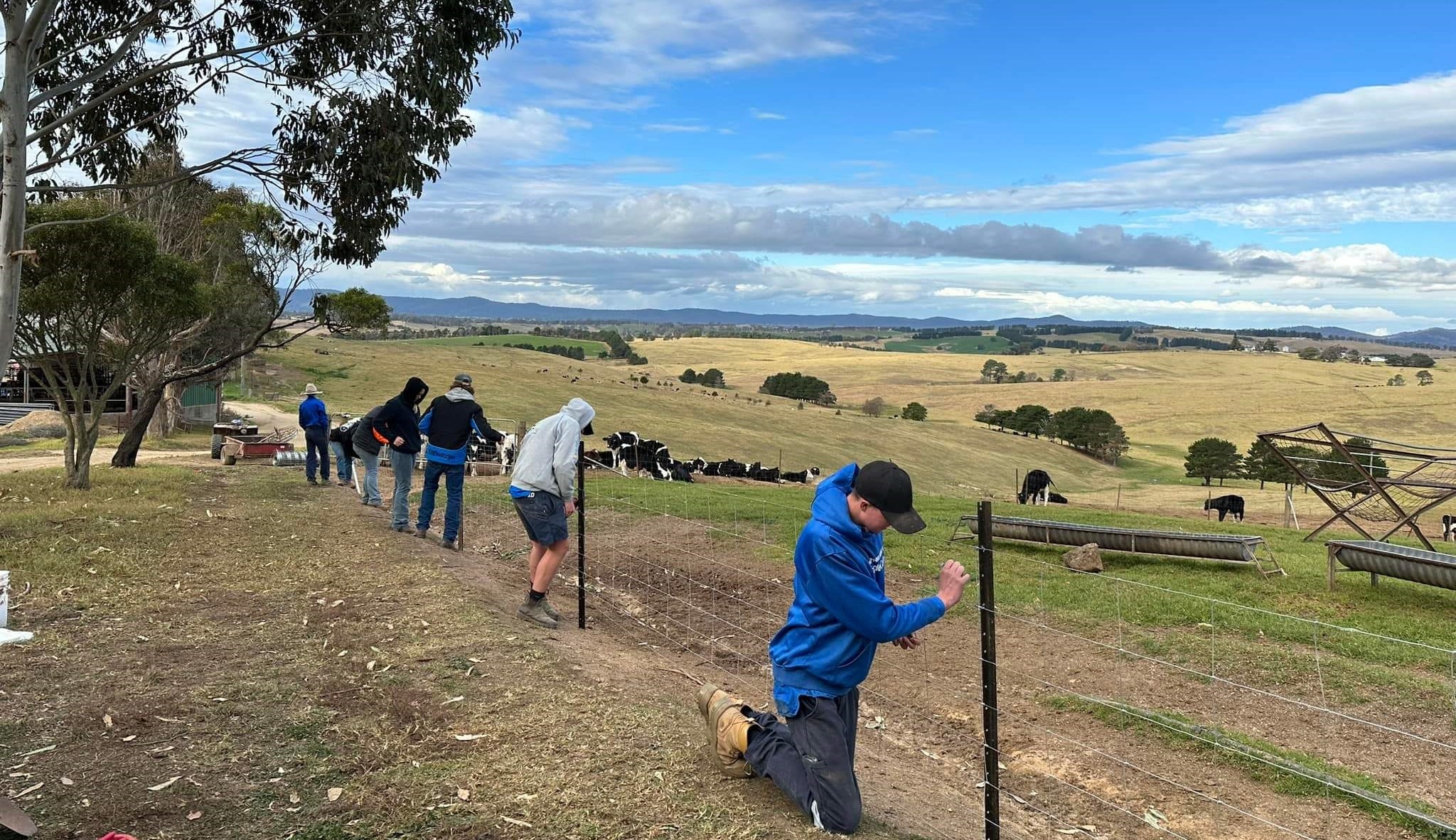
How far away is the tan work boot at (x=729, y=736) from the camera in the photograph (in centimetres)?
461

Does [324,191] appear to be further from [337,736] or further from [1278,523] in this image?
[1278,523]

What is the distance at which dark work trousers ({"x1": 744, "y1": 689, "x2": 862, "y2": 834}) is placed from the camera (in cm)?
417

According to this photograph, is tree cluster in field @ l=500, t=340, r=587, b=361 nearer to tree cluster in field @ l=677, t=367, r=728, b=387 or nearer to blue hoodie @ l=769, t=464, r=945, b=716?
tree cluster in field @ l=677, t=367, r=728, b=387

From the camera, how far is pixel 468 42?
11.4 metres

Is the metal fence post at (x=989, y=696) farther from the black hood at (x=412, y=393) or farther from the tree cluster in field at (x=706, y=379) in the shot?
the tree cluster in field at (x=706, y=379)

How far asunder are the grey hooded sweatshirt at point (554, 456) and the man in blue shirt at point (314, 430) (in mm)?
8902

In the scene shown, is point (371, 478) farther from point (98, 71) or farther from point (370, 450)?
point (98, 71)

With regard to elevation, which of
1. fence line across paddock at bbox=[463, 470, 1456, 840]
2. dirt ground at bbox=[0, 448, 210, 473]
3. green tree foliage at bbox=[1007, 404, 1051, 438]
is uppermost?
dirt ground at bbox=[0, 448, 210, 473]

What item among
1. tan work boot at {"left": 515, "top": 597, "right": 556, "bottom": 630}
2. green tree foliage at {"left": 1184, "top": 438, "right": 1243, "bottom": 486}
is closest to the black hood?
tan work boot at {"left": 515, "top": 597, "right": 556, "bottom": 630}

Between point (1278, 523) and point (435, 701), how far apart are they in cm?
2052

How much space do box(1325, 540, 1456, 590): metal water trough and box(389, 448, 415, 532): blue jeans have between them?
32.4 feet

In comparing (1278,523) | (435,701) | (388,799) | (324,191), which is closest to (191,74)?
(324,191)

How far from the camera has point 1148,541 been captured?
11.3 metres

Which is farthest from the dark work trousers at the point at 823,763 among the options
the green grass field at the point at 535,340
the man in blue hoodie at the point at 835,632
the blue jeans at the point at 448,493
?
the green grass field at the point at 535,340
